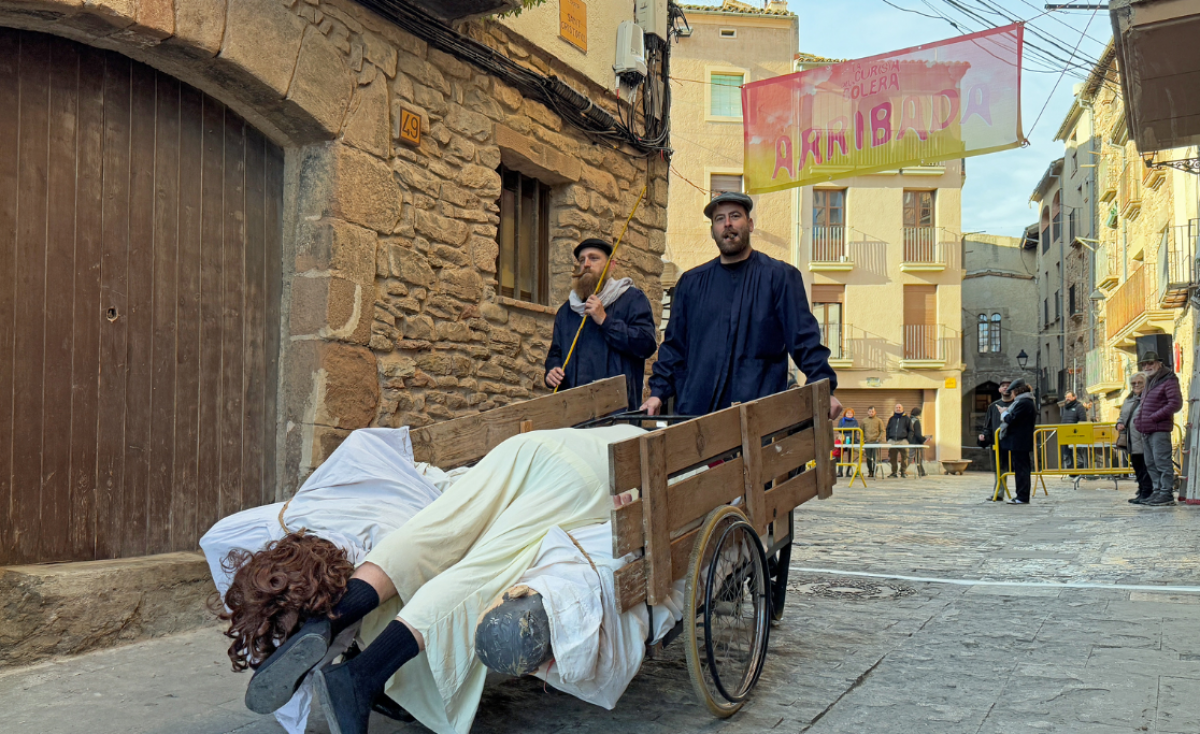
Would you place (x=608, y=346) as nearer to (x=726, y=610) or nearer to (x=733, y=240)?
(x=733, y=240)

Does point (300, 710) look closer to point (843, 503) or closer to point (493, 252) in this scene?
point (493, 252)

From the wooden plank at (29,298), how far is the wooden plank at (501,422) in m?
1.58

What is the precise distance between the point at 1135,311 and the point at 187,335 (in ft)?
64.1

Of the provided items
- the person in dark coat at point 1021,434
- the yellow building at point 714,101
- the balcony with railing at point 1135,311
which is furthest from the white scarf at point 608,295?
the yellow building at point 714,101

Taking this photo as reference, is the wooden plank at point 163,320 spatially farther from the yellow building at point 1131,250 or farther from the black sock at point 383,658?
the yellow building at point 1131,250

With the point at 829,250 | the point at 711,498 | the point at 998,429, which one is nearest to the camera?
the point at 711,498

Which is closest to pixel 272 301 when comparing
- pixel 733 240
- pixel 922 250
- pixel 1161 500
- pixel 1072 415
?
pixel 733 240

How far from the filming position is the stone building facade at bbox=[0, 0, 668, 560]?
4299mm

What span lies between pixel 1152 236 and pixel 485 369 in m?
17.2

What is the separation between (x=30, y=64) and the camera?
3.83 m

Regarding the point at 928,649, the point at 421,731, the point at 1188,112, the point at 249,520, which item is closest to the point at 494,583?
the point at 421,731

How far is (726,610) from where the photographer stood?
3.01 metres

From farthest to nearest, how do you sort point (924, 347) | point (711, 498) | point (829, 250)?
point (829, 250), point (924, 347), point (711, 498)

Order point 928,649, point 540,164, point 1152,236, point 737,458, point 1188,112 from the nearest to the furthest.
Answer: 1. point 737,458
2. point 928,649
3. point 540,164
4. point 1188,112
5. point 1152,236
